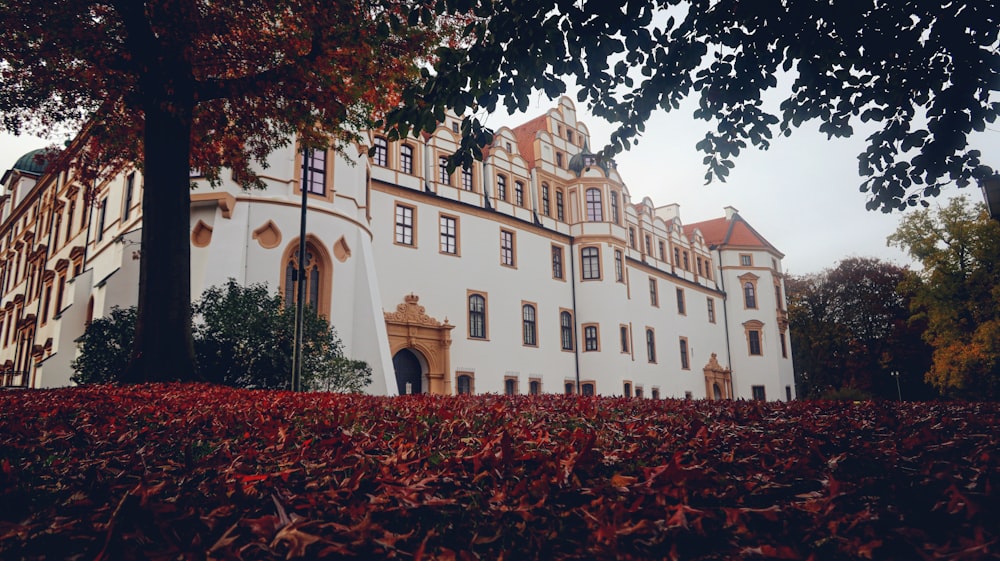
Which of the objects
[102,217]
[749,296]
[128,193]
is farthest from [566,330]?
[749,296]

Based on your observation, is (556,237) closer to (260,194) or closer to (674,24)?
(260,194)

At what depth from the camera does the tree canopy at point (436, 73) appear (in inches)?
224

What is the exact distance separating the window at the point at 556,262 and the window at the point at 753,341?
22.2m

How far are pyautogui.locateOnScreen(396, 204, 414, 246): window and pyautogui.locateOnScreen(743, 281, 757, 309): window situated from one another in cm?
3241

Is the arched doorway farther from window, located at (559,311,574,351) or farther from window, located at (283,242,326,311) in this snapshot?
window, located at (559,311,574,351)

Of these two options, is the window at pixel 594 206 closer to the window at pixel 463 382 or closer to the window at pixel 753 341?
the window at pixel 463 382

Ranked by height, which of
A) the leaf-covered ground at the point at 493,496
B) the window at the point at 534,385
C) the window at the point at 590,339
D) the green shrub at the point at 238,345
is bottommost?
the leaf-covered ground at the point at 493,496

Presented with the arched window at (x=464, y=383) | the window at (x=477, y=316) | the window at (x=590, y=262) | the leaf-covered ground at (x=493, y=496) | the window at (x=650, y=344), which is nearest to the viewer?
the leaf-covered ground at (x=493, y=496)

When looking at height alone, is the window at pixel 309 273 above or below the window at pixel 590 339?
above

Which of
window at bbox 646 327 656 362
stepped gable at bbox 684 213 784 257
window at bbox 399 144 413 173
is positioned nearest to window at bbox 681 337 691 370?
window at bbox 646 327 656 362

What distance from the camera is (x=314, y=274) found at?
19688 mm

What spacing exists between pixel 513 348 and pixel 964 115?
22.9 metres

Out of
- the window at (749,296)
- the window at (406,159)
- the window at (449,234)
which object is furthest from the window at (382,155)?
the window at (749,296)

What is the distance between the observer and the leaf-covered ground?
2.04 meters
